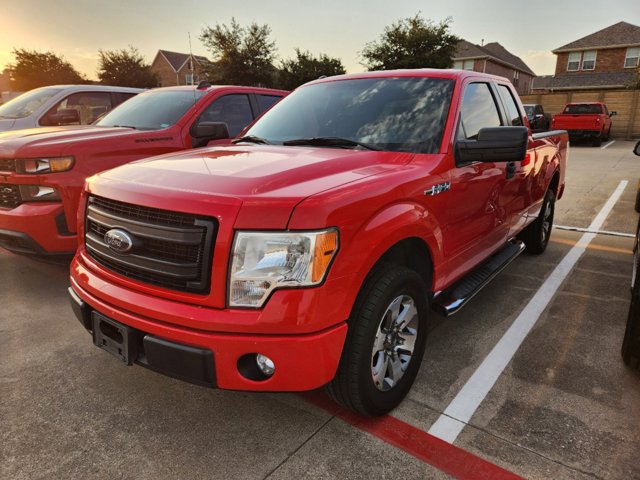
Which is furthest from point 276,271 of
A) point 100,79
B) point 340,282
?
point 100,79

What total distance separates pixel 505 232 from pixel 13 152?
425 cm

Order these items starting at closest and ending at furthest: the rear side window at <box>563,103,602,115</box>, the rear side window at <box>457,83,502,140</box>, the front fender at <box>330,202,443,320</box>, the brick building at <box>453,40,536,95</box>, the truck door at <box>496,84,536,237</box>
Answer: the front fender at <box>330,202,443,320</box> → the rear side window at <box>457,83,502,140</box> → the truck door at <box>496,84,536,237</box> → the rear side window at <box>563,103,602,115</box> → the brick building at <box>453,40,536,95</box>

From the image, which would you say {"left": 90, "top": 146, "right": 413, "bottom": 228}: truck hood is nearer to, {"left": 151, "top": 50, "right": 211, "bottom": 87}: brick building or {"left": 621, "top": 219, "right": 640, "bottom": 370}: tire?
{"left": 621, "top": 219, "right": 640, "bottom": 370}: tire

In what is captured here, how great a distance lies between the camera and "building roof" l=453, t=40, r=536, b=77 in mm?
44438

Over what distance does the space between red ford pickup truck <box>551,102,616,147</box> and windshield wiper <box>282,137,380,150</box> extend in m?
20.1

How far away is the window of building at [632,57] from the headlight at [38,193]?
44.5 meters

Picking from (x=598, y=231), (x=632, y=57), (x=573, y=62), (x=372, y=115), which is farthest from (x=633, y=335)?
(x=573, y=62)

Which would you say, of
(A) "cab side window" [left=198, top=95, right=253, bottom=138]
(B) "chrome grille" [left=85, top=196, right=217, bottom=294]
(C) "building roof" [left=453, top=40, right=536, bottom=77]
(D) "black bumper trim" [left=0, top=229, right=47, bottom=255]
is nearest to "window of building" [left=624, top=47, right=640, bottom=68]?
(C) "building roof" [left=453, top=40, right=536, bottom=77]

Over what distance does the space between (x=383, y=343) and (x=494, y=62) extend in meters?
50.4

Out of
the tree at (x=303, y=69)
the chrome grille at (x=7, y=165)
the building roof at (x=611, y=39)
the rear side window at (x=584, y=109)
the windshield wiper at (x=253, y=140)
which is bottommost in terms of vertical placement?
the chrome grille at (x=7, y=165)

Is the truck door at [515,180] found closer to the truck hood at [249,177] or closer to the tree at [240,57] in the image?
the truck hood at [249,177]

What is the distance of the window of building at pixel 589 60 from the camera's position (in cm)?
3853

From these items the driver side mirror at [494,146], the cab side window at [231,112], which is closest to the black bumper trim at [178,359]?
the driver side mirror at [494,146]

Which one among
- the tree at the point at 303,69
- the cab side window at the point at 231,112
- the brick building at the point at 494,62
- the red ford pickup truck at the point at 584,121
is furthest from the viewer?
the brick building at the point at 494,62
